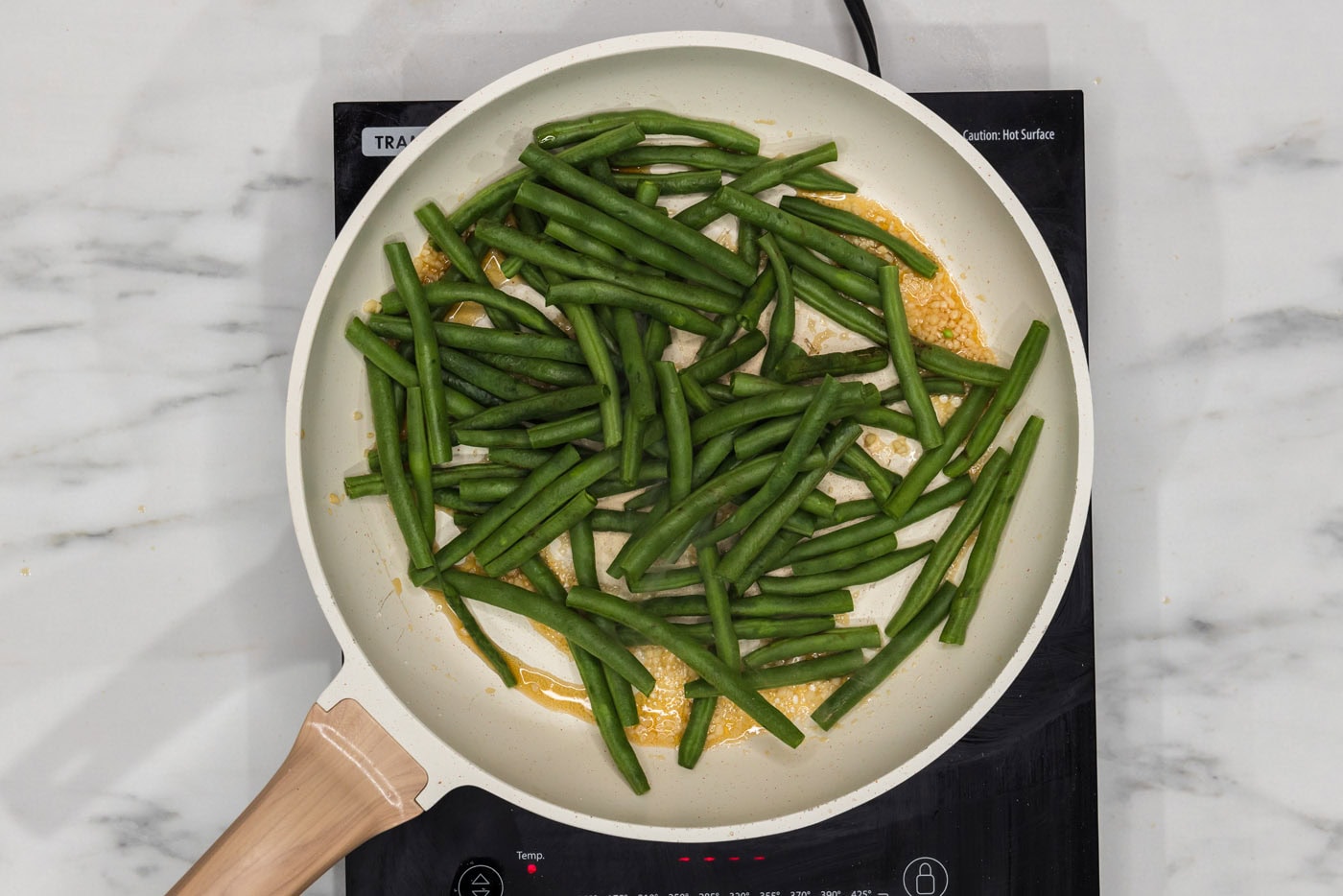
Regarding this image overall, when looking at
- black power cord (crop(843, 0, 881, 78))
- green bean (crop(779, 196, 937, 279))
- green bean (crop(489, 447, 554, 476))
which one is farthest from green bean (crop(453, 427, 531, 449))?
black power cord (crop(843, 0, 881, 78))

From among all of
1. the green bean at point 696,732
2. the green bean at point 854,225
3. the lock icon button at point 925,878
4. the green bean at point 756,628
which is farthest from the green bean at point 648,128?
the lock icon button at point 925,878

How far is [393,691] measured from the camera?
1495 mm

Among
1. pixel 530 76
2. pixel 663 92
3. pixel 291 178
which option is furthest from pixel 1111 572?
pixel 291 178

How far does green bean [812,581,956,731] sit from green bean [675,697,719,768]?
18 centimetres

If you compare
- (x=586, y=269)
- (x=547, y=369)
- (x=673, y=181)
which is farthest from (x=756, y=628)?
(x=673, y=181)

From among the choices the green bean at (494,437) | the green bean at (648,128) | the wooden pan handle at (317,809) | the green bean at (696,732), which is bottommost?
the wooden pan handle at (317,809)

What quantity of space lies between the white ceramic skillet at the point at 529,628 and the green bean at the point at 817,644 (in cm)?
8

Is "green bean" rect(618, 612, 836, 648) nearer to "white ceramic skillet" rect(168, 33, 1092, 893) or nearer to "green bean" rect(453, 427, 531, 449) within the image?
"white ceramic skillet" rect(168, 33, 1092, 893)

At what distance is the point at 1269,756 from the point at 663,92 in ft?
5.31

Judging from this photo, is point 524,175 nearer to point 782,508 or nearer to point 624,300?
point 624,300

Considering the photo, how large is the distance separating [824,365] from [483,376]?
556 mm

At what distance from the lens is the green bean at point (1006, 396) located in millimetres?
1604

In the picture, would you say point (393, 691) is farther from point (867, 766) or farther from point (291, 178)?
point (291, 178)

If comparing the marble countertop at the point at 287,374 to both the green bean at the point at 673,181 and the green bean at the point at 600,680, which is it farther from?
the green bean at the point at 600,680
